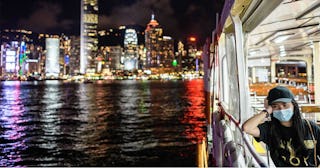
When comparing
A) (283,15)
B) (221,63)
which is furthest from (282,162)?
(221,63)

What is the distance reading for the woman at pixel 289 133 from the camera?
2.38m

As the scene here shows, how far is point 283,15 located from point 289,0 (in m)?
0.78

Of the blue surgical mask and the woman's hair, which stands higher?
the blue surgical mask

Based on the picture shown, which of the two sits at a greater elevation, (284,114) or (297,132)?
(284,114)

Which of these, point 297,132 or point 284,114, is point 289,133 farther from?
point 284,114

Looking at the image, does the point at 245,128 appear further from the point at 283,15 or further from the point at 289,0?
the point at 283,15

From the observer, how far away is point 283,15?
3.81m

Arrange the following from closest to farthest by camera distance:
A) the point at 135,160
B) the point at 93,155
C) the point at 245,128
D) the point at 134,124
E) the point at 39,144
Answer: the point at 245,128, the point at 135,160, the point at 93,155, the point at 39,144, the point at 134,124

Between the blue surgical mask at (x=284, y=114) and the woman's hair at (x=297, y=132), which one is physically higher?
the blue surgical mask at (x=284, y=114)

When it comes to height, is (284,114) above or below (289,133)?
above

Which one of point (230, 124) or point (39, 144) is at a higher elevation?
point (230, 124)

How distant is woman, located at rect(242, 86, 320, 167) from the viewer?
2383 mm

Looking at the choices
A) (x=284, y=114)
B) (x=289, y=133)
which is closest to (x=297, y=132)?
(x=289, y=133)

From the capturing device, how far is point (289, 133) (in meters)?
2.45
